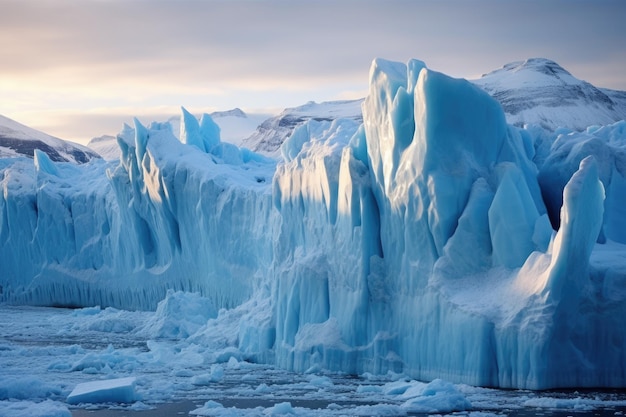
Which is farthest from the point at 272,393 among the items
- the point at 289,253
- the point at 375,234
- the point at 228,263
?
the point at 228,263

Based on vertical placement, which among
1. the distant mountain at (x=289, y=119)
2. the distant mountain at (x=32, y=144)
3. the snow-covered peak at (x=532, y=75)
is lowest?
the distant mountain at (x=32, y=144)

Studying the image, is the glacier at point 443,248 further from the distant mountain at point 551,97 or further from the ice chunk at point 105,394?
the distant mountain at point 551,97

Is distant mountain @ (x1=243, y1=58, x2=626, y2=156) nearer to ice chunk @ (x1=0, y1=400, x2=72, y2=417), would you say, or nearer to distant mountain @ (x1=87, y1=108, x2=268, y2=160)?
distant mountain @ (x1=87, y1=108, x2=268, y2=160)

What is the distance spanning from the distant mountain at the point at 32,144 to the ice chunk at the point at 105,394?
65274 mm

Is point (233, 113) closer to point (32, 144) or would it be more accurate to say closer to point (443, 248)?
point (32, 144)

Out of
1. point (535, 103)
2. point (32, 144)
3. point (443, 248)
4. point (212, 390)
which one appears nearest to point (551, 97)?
point (535, 103)

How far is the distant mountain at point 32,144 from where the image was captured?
262 ft

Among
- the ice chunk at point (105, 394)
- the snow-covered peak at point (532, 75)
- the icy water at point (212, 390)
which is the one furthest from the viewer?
the snow-covered peak at point (532, 75)

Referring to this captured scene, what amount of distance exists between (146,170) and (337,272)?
12008 mm

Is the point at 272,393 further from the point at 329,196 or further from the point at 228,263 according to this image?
the point at 228,263

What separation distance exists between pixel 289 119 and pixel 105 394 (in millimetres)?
110046

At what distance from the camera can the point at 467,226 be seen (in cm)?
1327

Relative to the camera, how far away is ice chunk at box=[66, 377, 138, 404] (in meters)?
12.4

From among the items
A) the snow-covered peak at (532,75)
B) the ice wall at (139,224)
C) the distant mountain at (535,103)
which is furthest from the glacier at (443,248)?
the snow-covered peak at (532,75)
